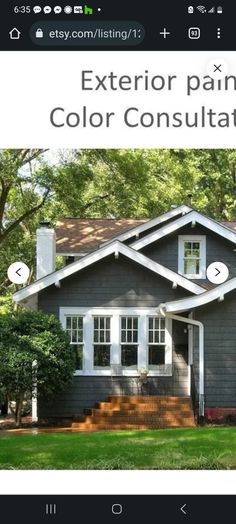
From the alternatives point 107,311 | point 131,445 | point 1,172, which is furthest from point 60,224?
point 131,445

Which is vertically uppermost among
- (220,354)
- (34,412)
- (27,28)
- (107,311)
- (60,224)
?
(60,224)

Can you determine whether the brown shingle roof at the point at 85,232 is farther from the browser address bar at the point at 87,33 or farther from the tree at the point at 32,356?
the browser address bar at the point at 87,33

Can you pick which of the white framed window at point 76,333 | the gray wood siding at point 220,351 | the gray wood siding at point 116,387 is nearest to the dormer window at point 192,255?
the gray wood siding at point 220,351

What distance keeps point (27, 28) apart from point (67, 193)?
8481 millimetres

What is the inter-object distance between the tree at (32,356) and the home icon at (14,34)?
6.87 m

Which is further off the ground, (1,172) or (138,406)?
(1,172)

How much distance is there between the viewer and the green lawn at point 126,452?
4.31 metres

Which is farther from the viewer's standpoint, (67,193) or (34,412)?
(67,193)

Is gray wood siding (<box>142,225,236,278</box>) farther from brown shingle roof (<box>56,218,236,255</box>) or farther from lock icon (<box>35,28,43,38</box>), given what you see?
lock icon (<box>35,28,43,38</box>)

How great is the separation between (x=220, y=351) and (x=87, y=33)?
800 cm

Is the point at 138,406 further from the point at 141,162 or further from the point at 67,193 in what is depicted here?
the point at 141,162

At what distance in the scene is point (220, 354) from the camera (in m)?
9.70
